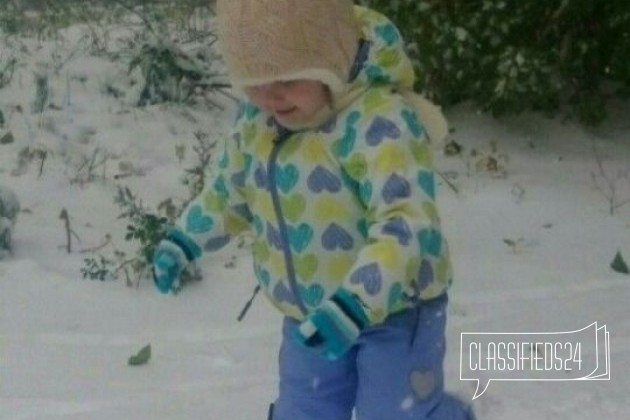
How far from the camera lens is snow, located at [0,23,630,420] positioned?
4008mm

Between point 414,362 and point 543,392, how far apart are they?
3.92 ft

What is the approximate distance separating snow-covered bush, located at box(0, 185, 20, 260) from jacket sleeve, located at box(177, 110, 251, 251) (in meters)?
2.12

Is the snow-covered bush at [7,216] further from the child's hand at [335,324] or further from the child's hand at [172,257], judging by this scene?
the child's hand at [335,324]

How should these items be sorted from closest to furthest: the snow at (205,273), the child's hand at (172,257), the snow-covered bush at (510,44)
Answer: the child's hand at (172,257) → the snow at (205,273) → the snow-covered bush at (510,44)

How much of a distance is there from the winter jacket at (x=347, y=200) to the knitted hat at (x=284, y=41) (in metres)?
0.08

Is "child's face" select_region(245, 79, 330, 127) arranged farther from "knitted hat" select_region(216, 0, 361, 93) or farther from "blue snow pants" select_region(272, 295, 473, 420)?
"blue snow pants" select_region(272, 295, 473, 420)

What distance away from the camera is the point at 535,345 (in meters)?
4.34

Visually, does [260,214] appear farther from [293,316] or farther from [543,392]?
[543,392]

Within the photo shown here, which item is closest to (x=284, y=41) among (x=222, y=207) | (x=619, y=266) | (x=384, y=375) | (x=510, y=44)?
(x=222, y=207)

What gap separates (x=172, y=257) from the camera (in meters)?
3.00

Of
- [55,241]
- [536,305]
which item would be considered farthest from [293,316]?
[55,241]

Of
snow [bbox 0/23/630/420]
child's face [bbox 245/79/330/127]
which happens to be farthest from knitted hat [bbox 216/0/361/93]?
snow [bbox 0/23/630/420]

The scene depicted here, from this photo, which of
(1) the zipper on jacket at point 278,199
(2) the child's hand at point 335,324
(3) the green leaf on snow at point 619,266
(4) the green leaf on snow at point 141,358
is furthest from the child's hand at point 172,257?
(3) the green leaf on snow at point 619,266

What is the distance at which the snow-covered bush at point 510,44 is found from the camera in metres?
6.00
